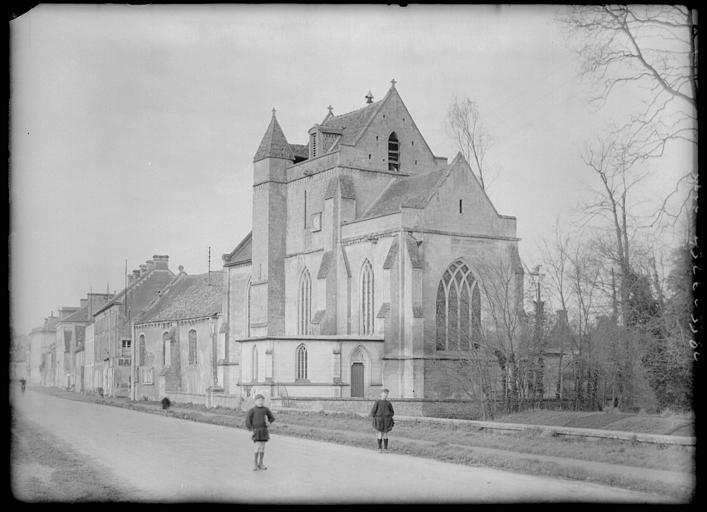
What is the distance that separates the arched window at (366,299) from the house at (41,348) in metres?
103

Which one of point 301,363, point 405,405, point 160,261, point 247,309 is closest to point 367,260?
point 301,363

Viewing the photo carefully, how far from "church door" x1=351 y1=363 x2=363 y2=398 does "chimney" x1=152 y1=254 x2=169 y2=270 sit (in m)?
46.6

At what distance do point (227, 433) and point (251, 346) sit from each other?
18114mm

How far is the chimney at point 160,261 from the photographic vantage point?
9169cm

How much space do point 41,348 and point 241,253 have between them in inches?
3721

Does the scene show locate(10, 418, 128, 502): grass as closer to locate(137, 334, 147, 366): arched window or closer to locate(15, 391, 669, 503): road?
locate(15, 391, 669, 503): road

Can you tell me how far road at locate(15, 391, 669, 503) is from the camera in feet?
54.2

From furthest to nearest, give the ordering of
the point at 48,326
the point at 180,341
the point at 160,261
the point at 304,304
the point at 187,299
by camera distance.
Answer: the point at 48,326 → the point at 160,261 → the point at 187,299 → the point at 180,341 → the point at 304,304

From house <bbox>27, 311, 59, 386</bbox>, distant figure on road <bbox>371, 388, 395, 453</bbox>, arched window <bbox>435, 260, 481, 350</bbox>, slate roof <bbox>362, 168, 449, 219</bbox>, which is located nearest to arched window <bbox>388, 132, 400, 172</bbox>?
slate roof <bbox>362, 168, 449, 219</bbox>

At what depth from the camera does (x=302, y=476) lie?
19.3m

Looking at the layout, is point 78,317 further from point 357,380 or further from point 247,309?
point 357,380

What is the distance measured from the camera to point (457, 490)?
16969 mm

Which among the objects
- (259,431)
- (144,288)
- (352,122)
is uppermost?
(352,122)

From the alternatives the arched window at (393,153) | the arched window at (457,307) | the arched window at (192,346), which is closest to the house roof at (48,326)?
the arched window at (192,346)
